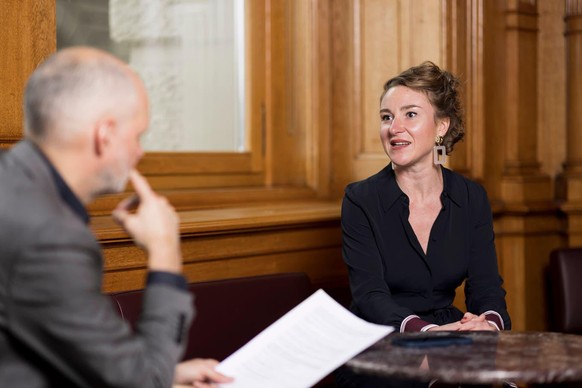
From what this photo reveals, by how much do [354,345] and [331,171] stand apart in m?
2.57

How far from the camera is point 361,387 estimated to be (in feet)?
9.62

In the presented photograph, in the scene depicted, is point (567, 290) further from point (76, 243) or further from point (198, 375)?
point (76, 243)

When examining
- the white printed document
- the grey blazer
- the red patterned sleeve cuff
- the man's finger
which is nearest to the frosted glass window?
the red patterned sleeve cuff

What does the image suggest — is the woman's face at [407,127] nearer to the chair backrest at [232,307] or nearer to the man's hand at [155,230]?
the chair backrest at [232,307]

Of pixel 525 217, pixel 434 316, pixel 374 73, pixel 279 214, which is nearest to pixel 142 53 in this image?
pixel 279 214

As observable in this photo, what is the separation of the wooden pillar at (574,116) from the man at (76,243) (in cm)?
360

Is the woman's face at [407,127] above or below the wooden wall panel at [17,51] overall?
below

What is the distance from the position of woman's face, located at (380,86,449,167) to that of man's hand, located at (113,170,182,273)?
5.67 feet

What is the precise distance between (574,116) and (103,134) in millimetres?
3837

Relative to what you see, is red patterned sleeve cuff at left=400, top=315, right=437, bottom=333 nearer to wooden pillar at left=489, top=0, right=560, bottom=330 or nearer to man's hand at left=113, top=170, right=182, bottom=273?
man's hand at left=113, top=170, right=182, bottom=273

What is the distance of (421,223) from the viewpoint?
10.7 feet

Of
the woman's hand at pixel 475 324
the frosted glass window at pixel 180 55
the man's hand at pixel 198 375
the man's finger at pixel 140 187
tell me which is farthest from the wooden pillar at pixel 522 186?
the man's finger at pixel 140 187

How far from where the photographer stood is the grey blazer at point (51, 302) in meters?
1.39

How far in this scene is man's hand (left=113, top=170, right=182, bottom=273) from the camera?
5.28 feet
